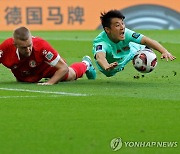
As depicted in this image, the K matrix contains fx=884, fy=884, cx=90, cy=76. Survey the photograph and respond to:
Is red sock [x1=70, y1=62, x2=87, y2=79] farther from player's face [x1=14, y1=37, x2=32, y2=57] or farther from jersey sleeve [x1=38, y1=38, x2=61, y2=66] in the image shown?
player's face [x1=14, y1=37, x2=32, y2=57]

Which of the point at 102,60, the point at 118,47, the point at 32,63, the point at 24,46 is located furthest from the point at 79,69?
the point at 24,46

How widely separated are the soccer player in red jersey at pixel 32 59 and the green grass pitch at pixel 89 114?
0.61 ft

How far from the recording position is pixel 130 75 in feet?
43.8

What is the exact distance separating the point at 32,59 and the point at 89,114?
292 cm

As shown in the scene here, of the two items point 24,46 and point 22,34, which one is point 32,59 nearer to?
point 24,46

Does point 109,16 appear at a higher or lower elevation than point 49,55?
higher

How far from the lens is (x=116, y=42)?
1191 cm

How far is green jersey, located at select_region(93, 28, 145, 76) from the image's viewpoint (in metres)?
11.7

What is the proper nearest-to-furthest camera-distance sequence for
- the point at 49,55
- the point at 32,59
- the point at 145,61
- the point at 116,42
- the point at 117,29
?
the point at 49,55
the point at 32,59
the point at 145,61
the point at 117,29
the point at 116,42

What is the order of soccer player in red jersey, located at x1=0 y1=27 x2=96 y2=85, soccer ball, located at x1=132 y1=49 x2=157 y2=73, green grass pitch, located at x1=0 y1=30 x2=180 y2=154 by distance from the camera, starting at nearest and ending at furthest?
green grass pitch, located at x1=0 y1=30 x2=180 y2=154, soccer player in red jersey, located at x1=0 y1=27 x2=96 y2=85, soccer ball, located at x1=132 y1=49 x2=157 y2=73

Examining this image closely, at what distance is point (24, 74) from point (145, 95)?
2.11 m

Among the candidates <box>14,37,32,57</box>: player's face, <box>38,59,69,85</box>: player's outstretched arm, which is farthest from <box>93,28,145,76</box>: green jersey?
<box>14,37,32,57</box>: player's face

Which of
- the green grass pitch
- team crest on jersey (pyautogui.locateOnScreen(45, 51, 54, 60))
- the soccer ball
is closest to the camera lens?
the green grass pitch

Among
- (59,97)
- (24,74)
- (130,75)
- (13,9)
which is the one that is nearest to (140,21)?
(13,9)
